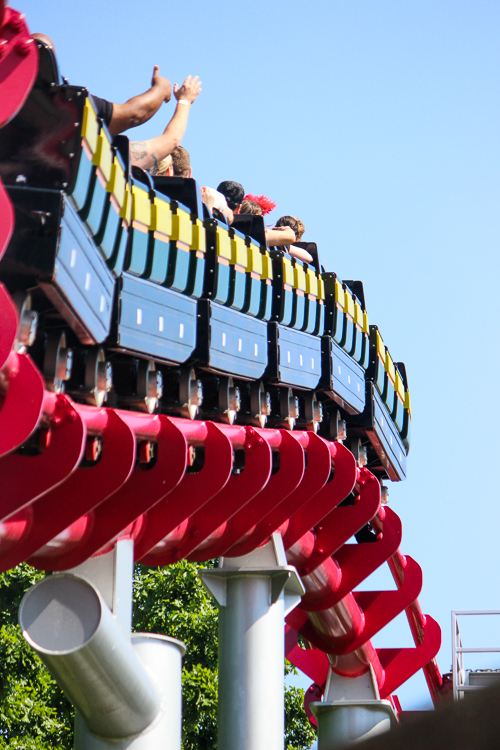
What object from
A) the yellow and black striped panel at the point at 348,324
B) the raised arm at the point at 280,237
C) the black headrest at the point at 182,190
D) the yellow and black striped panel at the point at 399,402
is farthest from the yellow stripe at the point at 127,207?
the yellow and black striped panel at the point at 399,402

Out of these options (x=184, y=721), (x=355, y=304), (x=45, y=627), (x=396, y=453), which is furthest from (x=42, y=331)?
(x=184, y=721)

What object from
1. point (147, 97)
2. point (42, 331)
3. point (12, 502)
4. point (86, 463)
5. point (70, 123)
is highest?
point (147, 97)

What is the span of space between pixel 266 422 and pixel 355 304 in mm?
2081

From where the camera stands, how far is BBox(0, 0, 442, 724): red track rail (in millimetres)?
4469

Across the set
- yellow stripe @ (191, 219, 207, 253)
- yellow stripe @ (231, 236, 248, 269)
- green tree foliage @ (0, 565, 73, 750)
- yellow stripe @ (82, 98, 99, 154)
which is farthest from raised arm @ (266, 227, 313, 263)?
green tree foliage @ (0, 565, 73, 750)

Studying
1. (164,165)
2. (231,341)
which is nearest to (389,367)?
(231,341)

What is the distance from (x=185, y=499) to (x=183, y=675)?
11933 millimetres

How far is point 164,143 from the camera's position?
271 inches

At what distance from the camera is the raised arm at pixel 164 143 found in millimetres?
6828

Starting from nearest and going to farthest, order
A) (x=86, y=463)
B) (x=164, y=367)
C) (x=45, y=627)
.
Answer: (x=45, y=627) → (x=86, y=463) → (x=164, y=367)

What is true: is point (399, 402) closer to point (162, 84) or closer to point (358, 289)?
point (358, 289)

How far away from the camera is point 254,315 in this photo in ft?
26.2

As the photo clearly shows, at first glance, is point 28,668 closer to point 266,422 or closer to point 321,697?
point 321,697

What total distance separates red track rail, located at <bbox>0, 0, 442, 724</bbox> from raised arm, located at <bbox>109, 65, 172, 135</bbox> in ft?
5.36
